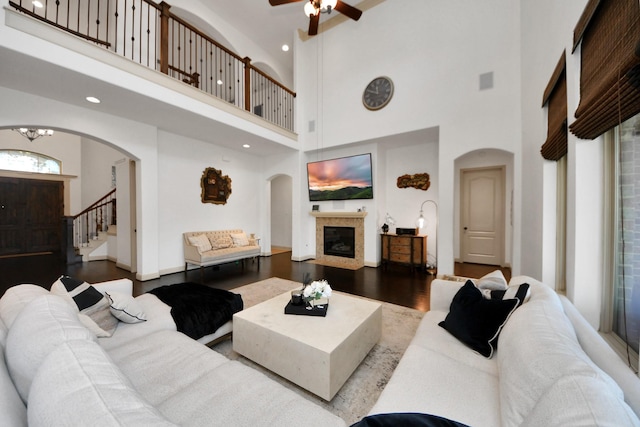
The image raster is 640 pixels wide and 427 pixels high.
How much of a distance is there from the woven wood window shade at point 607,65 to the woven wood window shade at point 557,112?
1.34 feet

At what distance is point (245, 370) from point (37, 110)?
460 centimetres

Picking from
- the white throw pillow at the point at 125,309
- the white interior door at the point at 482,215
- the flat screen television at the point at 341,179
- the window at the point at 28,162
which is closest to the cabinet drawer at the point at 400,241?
the flat screen television at the point at 341,179

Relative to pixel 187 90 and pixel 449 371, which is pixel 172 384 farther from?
pixel 187 90

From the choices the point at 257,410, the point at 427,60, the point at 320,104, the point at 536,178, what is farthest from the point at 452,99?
the point at 257,410

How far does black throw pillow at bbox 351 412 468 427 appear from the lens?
93cm

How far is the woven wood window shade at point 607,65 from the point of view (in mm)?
1149

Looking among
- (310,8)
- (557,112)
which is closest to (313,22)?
(310,8)

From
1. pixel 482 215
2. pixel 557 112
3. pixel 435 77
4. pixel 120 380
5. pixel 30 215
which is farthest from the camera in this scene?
pixel 30 215

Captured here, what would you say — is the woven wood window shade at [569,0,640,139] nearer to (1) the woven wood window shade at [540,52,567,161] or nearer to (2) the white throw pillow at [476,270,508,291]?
(1) the woven wood window shade at [540,52,567,161]

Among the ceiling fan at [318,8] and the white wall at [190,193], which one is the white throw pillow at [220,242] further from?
the ceiling fan at [318,8]

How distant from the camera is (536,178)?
298cm

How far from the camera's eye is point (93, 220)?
Answer: 22.9ft

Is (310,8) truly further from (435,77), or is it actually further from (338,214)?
(338,214)

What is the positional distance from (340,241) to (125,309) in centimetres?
476
